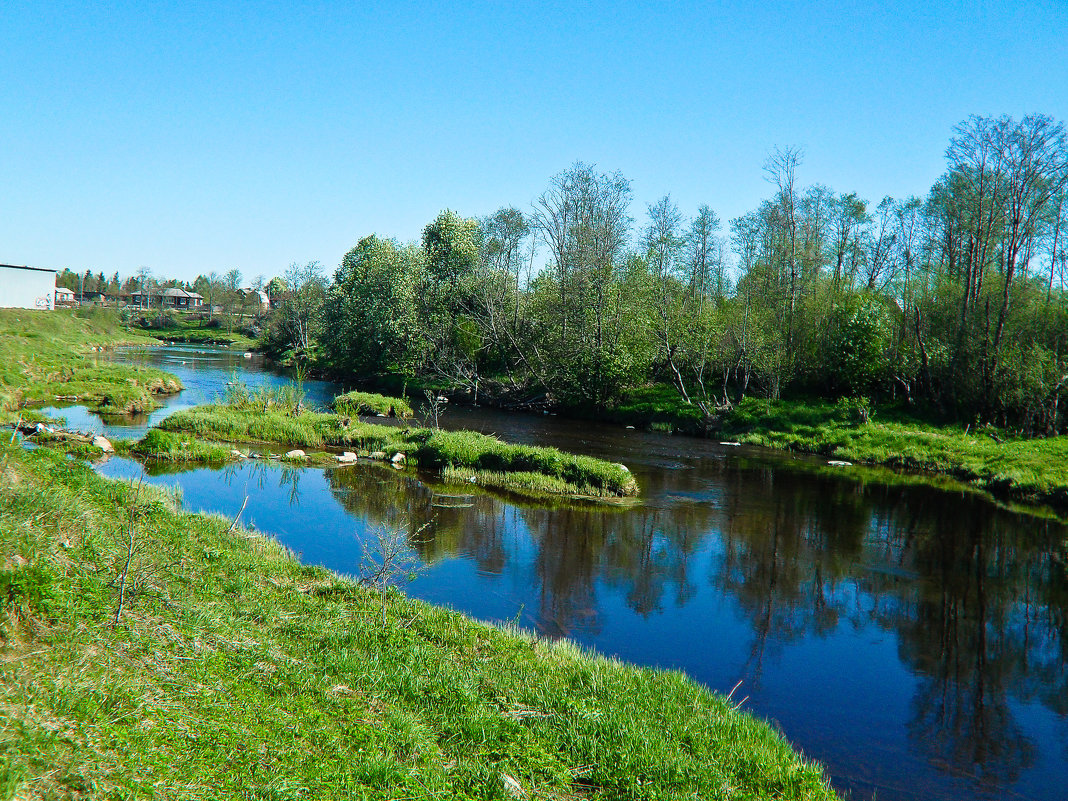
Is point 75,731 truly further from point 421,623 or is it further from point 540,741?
point 421,623

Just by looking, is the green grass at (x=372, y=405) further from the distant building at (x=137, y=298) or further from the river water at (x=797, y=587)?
the distant building at (x=137, y=298)

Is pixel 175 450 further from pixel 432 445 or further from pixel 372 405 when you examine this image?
pixel 372 405

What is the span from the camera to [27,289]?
184 feet

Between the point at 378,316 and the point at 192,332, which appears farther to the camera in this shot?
the point at 192,332

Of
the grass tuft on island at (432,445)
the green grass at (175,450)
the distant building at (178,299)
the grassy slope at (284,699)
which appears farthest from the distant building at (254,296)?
the grassy slope at (284,699)

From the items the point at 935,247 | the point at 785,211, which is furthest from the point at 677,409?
the point at 935,247

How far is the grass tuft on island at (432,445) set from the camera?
68.7 ft

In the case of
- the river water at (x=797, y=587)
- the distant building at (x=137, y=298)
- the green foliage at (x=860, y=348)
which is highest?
the distant building at (x=137, y=298)

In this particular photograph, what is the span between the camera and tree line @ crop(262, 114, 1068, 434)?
1187 inches

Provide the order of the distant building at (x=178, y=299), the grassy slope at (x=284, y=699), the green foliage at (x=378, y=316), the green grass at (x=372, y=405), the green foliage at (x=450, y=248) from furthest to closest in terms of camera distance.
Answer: the distant building at (x=178, y=299), the green foliage at (x=450, y=248), the green foliage at (x=378, y=316), the green grass at (x=372, y=405), the grassy slope at (x=284, y=699)

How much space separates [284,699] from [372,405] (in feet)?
91.5

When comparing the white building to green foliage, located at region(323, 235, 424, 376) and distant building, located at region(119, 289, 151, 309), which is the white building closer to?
green foliage, located at region(323, 235, 424, 376)

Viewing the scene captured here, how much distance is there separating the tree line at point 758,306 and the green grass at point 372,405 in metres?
9.78

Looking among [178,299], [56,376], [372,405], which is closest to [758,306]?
[372,405]
